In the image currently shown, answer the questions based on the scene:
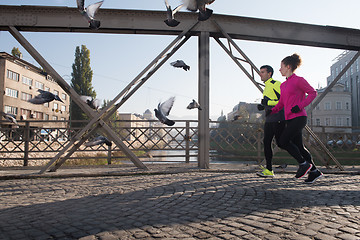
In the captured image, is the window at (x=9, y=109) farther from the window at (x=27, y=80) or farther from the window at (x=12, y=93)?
the window at (x=27, y=80)

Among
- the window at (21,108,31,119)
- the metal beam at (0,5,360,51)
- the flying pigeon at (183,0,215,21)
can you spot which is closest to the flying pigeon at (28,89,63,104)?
the metal beam at (0,5,360,51)

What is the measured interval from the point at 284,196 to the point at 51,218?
2.75 meters

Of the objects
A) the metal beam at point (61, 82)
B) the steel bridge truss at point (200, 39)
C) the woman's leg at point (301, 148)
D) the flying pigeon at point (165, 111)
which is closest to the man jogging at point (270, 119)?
the woman's leg at point (301, 148)

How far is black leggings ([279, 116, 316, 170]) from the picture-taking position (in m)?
4.83

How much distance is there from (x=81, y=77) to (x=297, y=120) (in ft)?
135

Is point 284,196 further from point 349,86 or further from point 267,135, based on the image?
point 349,86

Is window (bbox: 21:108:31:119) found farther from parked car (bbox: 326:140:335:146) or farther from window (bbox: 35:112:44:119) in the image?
parked car (bbox: 326:140:335:146)

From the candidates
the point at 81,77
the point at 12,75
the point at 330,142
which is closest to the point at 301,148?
→ the point at 330,142

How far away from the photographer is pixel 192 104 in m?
6.64

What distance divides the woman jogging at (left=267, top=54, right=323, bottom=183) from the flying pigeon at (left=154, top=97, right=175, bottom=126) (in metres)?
2.50

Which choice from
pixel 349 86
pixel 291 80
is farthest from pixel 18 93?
pixel 349 86

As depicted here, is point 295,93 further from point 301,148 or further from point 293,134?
point 301,148

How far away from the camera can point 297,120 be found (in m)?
4.84

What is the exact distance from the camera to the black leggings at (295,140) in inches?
190
